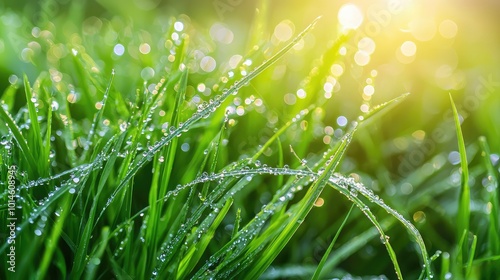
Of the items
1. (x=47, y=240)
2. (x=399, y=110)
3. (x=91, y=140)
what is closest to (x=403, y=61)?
(x=399, y=110)

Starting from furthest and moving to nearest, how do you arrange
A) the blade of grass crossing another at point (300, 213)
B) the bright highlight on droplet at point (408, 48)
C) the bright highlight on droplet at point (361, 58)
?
the bright highlight on droplet at point (408, 48) < the bright highlight on droplet at point (361, 58) < the blade of grass crossing another at point (300, 213)

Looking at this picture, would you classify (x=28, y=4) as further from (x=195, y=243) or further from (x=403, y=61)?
(x=195, y=243)

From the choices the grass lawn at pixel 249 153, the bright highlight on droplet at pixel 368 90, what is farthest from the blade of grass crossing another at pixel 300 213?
the bright highlight on droplet at pixel 368 90

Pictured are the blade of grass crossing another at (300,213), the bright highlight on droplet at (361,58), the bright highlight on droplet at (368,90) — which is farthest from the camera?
the bright highlight on droplet at (361,58)

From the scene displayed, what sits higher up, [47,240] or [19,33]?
[19,33]

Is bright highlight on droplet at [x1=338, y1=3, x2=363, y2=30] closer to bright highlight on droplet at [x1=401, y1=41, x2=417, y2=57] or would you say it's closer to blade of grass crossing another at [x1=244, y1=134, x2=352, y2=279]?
bright highlight on droplet at [x1=401, y1=41, x2=417, y2=57]

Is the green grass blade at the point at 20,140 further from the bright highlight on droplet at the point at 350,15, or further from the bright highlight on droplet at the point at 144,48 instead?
the bright highlight on droplet at the point at 350,15

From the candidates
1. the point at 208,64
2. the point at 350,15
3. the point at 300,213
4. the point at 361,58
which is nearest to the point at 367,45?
the point at 361,58

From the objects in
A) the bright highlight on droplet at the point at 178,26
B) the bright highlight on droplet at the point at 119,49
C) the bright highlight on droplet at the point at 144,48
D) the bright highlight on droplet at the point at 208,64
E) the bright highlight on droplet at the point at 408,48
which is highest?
the bright highlight on droplet at the point at 119,49
